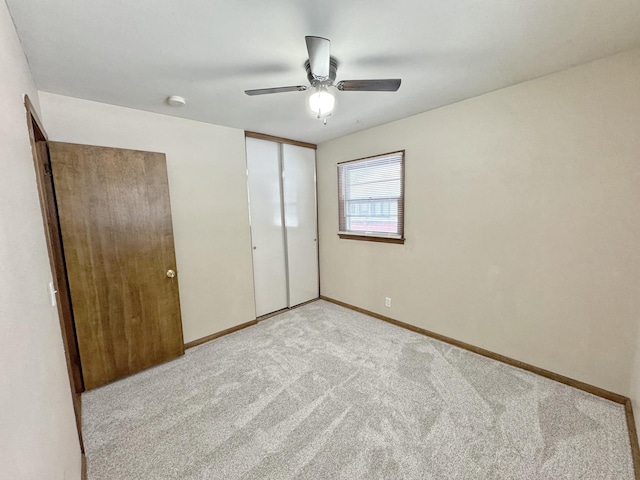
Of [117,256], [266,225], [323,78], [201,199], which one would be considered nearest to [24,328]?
[117,256]

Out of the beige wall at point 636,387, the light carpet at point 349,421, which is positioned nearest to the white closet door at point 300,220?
the light carpet at point 349,421

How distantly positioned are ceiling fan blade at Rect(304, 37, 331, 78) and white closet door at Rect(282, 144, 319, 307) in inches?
83.7

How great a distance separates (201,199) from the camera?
9.37 ft

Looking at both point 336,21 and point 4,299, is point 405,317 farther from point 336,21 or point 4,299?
point 4,299

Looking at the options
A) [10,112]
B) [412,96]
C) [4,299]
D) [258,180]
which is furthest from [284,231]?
[4,299]

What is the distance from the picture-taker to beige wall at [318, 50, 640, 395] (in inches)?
70.5

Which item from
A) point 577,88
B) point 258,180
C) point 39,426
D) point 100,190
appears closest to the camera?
point 39,426

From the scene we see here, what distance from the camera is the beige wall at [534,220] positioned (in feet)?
5.88

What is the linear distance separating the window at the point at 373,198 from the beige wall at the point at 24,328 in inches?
114

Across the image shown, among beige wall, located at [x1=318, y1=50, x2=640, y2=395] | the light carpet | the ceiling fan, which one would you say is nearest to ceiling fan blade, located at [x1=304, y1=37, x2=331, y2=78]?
the ceiling fan

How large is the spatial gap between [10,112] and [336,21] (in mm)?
1528

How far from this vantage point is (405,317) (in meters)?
3.12

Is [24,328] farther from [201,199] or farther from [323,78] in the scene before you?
[201,199]

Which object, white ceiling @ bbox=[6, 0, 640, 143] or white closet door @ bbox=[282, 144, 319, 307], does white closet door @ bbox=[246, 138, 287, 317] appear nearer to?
white closet door @ bbox=[282, 144, 319, 307]
